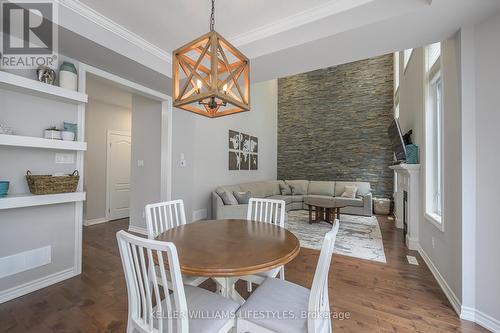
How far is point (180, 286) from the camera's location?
935 millimetres

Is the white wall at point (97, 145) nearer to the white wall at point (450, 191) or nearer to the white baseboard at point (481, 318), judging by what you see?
the white wall at point (450, 191)

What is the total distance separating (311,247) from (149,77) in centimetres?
334

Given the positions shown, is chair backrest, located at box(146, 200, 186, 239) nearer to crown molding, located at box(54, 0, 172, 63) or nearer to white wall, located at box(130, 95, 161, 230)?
white wall, located at box(130, 95, 161, 230)

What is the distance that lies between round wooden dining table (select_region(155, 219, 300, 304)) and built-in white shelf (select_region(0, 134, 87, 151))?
150 cm

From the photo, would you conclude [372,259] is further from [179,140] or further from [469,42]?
[179,140]

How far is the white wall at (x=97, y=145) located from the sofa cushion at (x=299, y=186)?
481 cm

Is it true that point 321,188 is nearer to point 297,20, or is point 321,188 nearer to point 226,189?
point 226,189

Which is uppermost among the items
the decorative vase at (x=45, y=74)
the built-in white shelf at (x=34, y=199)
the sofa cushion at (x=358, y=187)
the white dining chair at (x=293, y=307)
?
the decorative vase at (x=45, y=74)

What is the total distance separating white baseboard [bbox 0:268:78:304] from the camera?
1.96 m

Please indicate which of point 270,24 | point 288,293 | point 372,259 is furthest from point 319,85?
point 288,293

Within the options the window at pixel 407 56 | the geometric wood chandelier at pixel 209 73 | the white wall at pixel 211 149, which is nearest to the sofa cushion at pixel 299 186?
the white wall at pixel 211 149

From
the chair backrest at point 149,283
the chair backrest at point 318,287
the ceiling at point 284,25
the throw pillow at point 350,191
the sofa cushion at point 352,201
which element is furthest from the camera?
the throw pillow at point 350,191

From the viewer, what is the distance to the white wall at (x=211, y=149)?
3.81 meters
